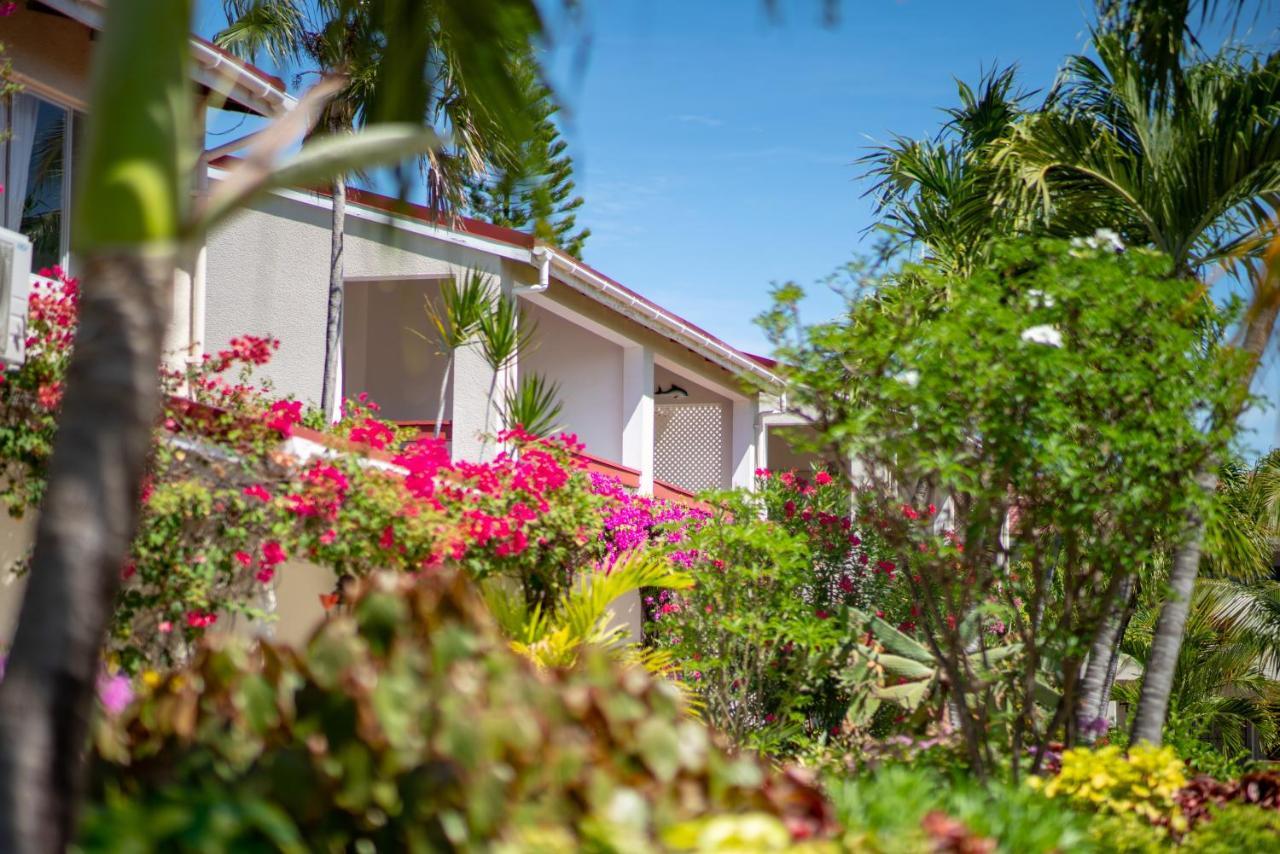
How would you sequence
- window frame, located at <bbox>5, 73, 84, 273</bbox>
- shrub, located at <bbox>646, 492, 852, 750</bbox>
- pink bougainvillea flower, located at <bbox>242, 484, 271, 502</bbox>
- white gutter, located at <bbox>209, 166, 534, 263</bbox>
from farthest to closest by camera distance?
white gutter, located at <bbox>209, 166, 534, 263</bbox> < shrub, located at <bbox>646, 492, 852, 750</bbox> < window frame, located at <bbox>5, 73, 84, 273</bbox> < pink bougainvillea flower, located at <bbox>242, 484, 271, 502</bbox>

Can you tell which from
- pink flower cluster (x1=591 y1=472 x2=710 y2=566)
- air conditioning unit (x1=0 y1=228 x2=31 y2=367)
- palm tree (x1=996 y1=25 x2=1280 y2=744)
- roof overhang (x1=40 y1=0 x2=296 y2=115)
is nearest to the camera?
air conditioning unit (x1=0 y1=228 x2=31 y2=367)

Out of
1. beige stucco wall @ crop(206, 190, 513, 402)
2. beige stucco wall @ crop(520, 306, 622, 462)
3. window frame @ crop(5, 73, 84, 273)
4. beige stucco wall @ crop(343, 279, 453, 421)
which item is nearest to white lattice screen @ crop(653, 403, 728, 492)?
beige stucco wall @ crop(520, 306, 622, 462)

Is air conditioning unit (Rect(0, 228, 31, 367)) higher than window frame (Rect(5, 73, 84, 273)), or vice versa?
window frame (Rect(5, 73, 84, 273))

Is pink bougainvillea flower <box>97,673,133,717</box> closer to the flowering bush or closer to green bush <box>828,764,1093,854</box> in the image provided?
green bush <box>828,764,1093,854</box>

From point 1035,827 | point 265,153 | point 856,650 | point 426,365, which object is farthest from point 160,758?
point 426,365

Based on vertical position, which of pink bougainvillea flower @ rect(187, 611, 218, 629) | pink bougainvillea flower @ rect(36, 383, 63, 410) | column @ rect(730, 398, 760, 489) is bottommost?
pink bougainvillea flower @ rect(187, 611, 218, 629)

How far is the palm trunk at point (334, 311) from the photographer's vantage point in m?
14.2

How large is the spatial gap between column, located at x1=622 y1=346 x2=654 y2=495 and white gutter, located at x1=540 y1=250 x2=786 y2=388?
Result: 505 millimetres

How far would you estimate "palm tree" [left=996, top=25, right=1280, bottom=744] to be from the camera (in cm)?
812

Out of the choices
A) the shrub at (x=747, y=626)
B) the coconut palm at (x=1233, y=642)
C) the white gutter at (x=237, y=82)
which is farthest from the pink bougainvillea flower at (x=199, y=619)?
the coconut palm at (x=1233, y=642)

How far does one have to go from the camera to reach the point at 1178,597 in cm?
795

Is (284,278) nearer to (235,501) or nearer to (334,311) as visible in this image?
(334,311)

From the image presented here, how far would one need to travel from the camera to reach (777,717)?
12.7 m

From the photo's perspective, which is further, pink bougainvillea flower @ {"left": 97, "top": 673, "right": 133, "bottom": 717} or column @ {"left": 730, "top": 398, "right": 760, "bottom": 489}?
column @ {"left": 730, "top": 398, "right": 760, "bottom": 489}
